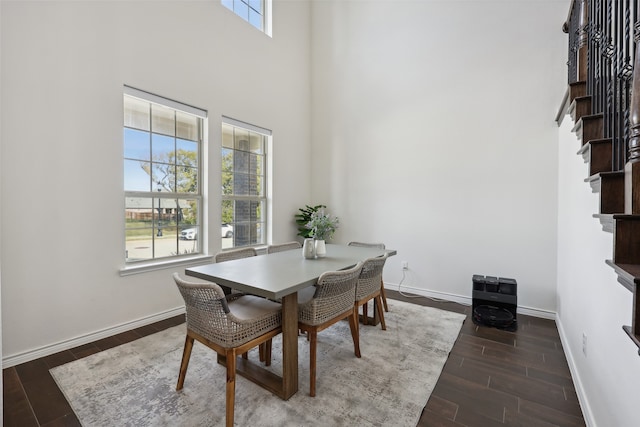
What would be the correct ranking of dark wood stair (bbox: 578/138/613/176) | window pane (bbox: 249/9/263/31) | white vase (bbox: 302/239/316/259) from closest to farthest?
dark wood stair (bbox: 578/138/613/176) < white vase (bbox: 302/239/316/259) < window pane (bbox: 249/9/263/31)

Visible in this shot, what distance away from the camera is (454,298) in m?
3.71

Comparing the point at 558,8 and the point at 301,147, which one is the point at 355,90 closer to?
the point at 301,147

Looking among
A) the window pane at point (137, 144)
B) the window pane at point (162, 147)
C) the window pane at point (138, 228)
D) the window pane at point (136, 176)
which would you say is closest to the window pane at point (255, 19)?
the window pane at point (162, 147)

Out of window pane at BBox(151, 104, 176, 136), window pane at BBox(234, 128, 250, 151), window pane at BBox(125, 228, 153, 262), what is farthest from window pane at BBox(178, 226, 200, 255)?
window pane at BBox(234, 128, 250, 151)

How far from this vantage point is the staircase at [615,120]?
979 millimetres

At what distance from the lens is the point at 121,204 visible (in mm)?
2791

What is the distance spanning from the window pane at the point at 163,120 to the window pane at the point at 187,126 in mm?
58

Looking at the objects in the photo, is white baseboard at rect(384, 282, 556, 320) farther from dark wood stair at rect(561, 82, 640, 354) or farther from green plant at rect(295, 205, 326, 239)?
dark wood stair at rect(561, 82, 640, 354)

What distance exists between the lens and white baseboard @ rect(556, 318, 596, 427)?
1634mm

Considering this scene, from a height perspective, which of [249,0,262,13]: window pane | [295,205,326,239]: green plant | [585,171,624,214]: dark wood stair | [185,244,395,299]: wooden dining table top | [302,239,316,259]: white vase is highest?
[249,0,262,13]: window pane

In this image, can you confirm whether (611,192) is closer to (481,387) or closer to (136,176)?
(481,387)

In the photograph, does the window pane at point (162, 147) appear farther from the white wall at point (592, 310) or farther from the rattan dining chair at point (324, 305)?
the white wall at point (592, 310)

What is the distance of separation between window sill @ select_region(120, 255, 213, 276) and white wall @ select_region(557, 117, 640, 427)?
3498 millimetres

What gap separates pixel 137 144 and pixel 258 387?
2613 millimetres
